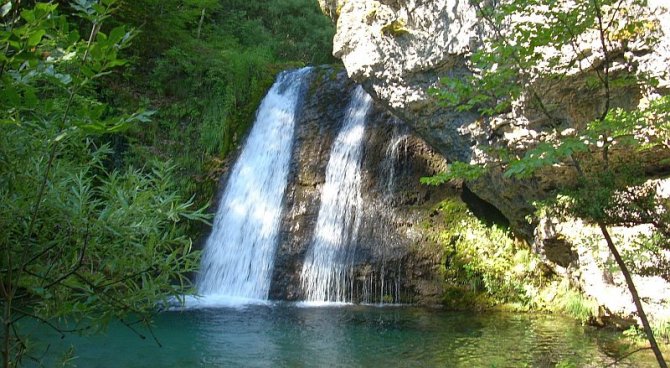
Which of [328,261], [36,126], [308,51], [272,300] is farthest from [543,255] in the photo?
[308,51]

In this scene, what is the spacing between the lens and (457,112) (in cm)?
881

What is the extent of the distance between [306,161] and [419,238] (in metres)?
3.34

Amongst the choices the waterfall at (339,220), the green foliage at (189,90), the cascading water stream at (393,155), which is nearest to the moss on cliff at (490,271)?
the cascading water stream at (393,155)

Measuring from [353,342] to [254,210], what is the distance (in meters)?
5.64

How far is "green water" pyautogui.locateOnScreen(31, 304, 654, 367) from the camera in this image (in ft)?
21.7

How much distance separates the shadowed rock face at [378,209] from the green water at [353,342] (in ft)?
3.80

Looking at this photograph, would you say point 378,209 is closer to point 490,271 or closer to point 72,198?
point 490,271

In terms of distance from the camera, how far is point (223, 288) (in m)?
11.4

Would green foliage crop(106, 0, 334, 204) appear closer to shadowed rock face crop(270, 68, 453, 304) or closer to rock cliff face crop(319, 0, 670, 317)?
shadowed rock face crop(270, 68, 453, 304)

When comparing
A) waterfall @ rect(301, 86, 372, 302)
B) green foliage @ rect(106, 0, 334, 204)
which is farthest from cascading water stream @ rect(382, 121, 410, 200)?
green foliage @ rect(106, 0, 334, 204)

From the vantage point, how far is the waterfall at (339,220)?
10.8 meters

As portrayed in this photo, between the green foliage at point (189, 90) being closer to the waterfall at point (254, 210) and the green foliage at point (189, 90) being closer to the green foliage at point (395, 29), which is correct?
the waterfall at point (254, 210)

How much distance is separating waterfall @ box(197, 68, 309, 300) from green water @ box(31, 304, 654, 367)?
6.80 feet

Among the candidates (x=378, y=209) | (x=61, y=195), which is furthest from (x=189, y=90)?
(x=61, y=195)
